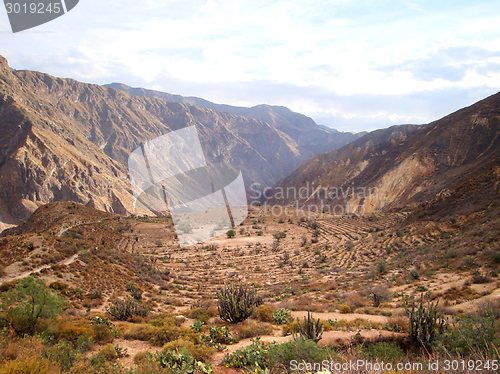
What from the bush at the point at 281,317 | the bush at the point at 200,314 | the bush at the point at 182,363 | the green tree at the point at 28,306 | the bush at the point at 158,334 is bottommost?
the bush at the point at 200,314

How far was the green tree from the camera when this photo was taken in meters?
6.49

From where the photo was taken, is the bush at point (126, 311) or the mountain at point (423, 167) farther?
the mountain at point (423, 167)

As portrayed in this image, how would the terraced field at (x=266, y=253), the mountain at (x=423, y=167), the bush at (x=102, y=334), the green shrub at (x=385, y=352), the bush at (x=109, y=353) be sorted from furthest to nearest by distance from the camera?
the mountain at (x=423, y=167)
the terraced field at (x=266, y=253)
the bush at (x=102, y=334)
the bush at (x=109, y=353)
the green shrub at (x=385, y=352)

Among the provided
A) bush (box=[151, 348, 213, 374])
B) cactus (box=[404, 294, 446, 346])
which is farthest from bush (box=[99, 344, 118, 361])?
cactus (box=[404, 294, 446, 346])

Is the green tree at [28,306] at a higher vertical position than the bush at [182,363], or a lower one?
higher

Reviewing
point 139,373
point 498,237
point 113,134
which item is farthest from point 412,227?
point 113,134

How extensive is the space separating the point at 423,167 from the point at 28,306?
64.3m

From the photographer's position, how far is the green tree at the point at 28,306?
6.49 metres

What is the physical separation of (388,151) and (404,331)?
260 feet

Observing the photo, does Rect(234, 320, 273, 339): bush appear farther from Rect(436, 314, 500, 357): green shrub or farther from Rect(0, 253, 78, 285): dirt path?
Rect(0, 253, 78, 285): dirt path

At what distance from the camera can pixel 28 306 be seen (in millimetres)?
6629

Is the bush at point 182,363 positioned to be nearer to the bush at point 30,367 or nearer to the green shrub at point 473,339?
the bush at point 30,367

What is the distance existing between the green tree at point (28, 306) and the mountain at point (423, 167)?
2835 cm

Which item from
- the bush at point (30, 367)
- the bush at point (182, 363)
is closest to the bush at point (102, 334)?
the bush at point (182, 363)
